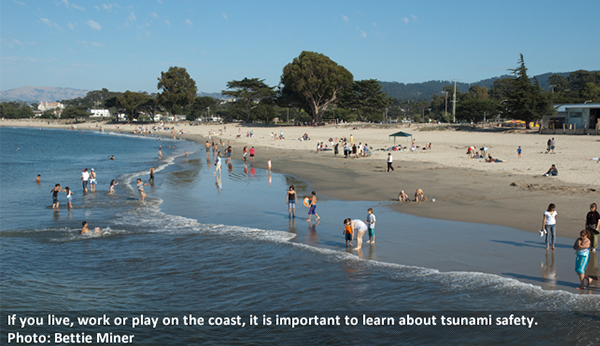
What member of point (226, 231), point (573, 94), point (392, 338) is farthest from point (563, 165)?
point (573, 94)

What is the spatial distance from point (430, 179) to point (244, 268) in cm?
1469

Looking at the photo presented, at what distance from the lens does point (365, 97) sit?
81.6 metres

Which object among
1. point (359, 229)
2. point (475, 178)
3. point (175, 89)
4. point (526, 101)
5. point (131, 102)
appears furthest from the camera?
point (131, 102)

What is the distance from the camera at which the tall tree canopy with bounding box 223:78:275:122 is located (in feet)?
291

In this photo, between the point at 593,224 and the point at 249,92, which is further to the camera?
the point at 249,92

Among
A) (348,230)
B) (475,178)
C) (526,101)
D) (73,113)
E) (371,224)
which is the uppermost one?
(73,113)

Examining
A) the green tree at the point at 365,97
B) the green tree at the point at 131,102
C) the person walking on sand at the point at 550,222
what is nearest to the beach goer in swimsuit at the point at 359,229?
the person walking on sand at the point at 550,222

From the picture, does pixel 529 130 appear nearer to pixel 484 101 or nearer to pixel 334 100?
pixel 484 101

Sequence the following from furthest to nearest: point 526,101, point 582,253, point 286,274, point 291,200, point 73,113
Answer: point 73,113, point 526,101, point 291,200, point 286,274, point 582,253

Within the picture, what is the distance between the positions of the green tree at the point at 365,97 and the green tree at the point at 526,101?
30.9 m

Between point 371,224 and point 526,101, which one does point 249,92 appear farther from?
point 371,224

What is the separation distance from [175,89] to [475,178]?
4002 inches

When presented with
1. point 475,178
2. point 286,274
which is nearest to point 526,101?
point 475,178

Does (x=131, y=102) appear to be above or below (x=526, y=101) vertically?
above
